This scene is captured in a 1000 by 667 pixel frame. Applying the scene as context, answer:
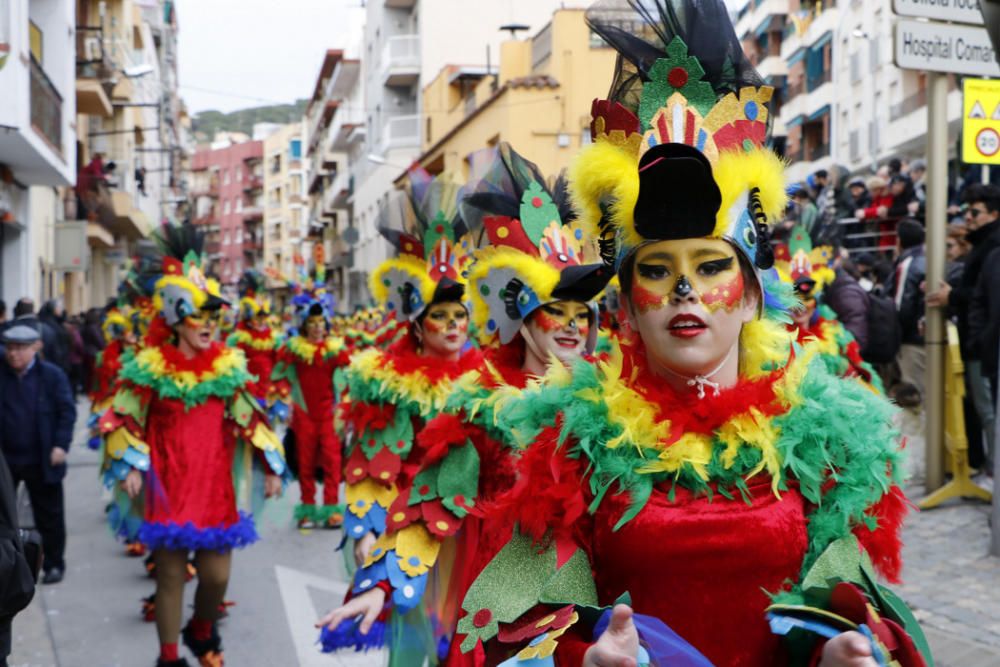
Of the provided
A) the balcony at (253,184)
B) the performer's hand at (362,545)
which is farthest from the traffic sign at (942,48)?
the balcony at (253,184)

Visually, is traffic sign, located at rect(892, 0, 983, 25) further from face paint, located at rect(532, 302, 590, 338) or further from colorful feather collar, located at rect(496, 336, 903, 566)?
colorful feather collar, located at rect(496, 336, 903, 566)

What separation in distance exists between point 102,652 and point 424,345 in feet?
9.79

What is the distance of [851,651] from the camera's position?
90.6 inches

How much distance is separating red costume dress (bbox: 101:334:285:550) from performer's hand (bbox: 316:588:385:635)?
273cm

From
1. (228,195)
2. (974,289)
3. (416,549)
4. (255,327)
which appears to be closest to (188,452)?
(416,549)

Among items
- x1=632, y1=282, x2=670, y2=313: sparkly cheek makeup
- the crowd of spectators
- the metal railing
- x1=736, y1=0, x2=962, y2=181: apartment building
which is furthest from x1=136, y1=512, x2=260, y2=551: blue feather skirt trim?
x1=736, y1=0, x2=962, y2=181: apartment building

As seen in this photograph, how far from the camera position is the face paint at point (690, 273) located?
2748 mm

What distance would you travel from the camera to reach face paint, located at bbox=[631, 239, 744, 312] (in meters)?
2.75

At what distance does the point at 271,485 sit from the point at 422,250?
1.78 meters

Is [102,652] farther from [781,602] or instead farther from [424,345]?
[781,602]

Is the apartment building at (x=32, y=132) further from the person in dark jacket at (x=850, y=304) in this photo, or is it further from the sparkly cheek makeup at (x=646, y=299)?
the sparkly cheek makeup at (x=646, y=299)

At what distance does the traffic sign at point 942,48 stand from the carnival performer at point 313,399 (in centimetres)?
606

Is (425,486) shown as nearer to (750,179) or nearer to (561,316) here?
(561,316)

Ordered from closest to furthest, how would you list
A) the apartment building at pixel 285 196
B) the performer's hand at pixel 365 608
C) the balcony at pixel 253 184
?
1. the performer's hand at pixel 365 608
2. the apartment building at pixel 285 196
3. the balcony at pixel 253 184
